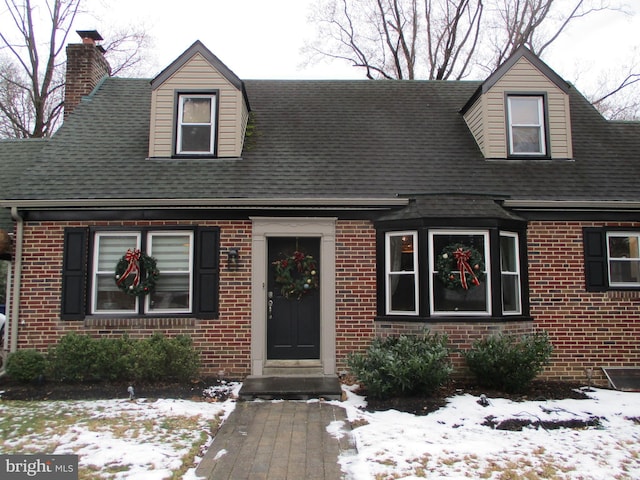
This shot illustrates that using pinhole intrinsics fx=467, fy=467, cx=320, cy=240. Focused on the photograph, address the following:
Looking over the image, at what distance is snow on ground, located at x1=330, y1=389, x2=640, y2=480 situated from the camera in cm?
446

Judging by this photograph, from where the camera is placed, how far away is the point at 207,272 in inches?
317

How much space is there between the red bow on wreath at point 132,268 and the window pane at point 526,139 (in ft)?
24.8

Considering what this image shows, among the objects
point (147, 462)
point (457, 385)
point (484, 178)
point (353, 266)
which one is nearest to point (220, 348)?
point (353, 266)

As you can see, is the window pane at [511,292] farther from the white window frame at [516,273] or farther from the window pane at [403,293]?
the window pane at [403,293]

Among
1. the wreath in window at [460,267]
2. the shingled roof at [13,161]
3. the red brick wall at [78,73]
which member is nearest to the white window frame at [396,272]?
the wreath in window at [460,267]

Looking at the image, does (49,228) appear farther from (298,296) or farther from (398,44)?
(398,44)

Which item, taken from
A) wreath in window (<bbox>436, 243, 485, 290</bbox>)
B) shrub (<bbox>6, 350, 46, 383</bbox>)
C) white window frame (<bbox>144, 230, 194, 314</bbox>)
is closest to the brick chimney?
white window frame (<bbox>144, 230, 194, 314</bbox>)

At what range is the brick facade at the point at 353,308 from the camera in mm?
7914

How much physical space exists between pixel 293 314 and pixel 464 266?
3044 mm

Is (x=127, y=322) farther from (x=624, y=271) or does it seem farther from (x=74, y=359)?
(x=624, y=271)

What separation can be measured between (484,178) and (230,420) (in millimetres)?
6169

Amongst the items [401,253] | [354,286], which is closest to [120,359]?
[354,286]

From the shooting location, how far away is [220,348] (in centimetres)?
794

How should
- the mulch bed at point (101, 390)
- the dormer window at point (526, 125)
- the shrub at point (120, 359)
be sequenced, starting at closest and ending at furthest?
the mulch bed at point (101, 390), the shrub at point (120, 359), the dormer window at point (526, 125)
